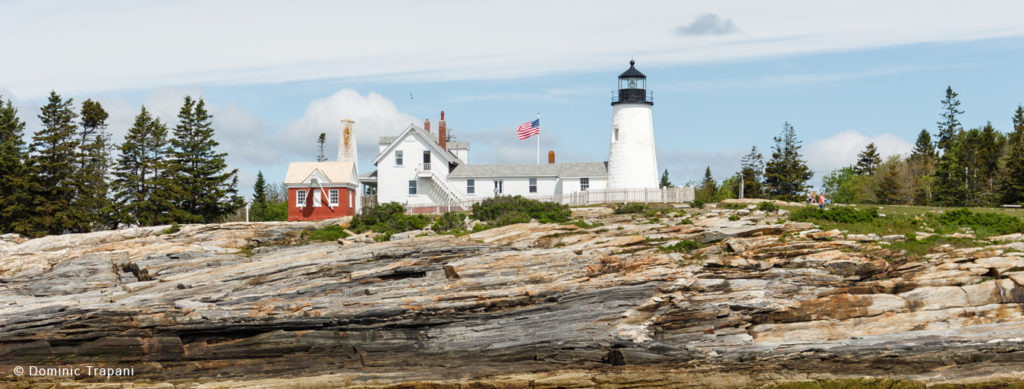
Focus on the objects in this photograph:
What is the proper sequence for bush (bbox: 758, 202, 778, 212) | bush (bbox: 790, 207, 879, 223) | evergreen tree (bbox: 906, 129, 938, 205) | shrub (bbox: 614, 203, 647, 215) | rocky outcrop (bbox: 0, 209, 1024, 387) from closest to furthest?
rocky outcrop (bbox: 0, 209, 1024, 387) < bush (bbox: 790, 207, 879, 223) < bush (bbox: 758, 202, 778, 212) < shrub (bbox: 614, 203, 647, 215) < evergreen tree (bbox: 906, 129, 938, 205)

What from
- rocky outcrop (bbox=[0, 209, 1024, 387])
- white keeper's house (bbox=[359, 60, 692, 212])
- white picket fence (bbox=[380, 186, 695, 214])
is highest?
white keeper's house (bbox=[359, 60, 692, 212])

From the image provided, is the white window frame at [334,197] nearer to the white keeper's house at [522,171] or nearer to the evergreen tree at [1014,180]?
the white keeper's house at [522,171]

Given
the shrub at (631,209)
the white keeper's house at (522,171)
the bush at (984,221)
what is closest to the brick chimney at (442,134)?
the white keeper's house at (522,171)

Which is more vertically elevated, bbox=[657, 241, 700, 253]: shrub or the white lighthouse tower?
the white lighthouse tower

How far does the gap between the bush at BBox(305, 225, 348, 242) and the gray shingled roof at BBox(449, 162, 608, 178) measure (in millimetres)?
11467

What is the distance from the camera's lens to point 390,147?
167 feet

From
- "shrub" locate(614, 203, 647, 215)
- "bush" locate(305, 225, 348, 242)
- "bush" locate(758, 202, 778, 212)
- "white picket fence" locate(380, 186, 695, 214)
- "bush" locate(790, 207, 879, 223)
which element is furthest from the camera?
"white picket fence" locate(380, 186, 695, 214)

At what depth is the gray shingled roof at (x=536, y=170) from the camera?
49.8 metres

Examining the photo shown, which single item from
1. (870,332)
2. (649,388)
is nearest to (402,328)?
(649,388)

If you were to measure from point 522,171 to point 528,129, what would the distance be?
2610 mm

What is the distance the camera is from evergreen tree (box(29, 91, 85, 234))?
47.7 m

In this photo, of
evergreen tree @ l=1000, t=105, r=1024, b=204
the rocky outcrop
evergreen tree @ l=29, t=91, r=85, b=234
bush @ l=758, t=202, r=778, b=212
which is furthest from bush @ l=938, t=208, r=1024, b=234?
evergreen tree @ l=29, t=91, r=85, b=234

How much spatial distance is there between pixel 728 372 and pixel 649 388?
2548mm

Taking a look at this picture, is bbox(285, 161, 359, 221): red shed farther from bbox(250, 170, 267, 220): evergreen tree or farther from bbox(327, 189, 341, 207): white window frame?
bbox(250, 170, 267, 220): evergreen tree
